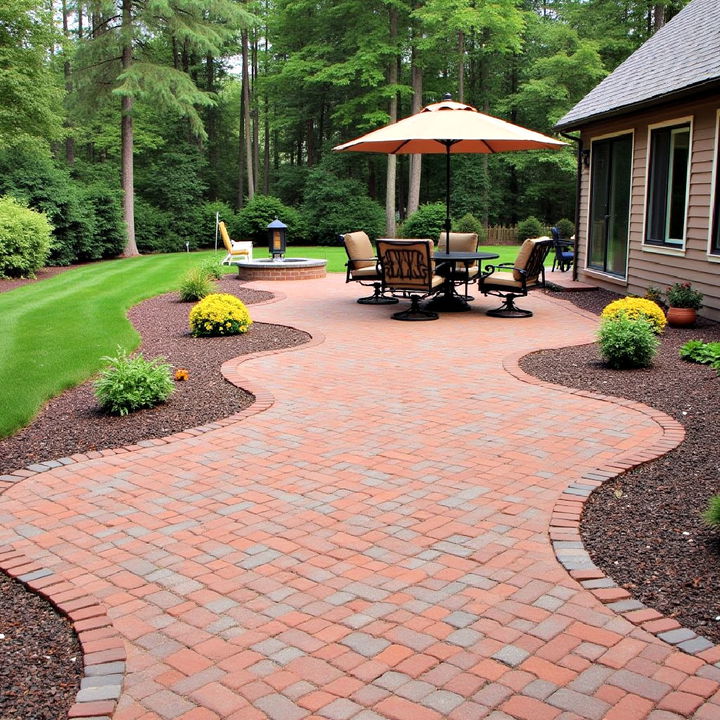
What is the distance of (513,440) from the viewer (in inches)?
211

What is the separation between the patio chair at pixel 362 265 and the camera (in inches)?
474

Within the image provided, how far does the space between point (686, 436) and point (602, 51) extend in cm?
3081

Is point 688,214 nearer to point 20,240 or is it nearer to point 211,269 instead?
point 211,269

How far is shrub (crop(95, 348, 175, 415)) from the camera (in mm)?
6000

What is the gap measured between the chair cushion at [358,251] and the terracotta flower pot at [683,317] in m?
4.64

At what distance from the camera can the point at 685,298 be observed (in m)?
9.53

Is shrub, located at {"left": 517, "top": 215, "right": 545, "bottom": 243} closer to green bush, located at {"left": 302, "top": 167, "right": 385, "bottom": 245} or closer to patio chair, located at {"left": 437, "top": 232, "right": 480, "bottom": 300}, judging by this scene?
green bush, located at {"left": 302, "top": 167, "right": 385, "bottom": 245}

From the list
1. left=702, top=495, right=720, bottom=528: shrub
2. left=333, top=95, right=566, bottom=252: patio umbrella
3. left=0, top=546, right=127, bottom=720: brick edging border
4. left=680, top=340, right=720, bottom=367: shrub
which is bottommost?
left=0, top=546, right=127, bottom=720: brick edging border

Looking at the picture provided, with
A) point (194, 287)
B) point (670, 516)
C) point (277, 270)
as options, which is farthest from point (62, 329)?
point (670, 516)

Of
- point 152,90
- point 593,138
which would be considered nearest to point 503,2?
point 152,90

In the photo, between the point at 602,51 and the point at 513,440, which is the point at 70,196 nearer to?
the point at 513,440

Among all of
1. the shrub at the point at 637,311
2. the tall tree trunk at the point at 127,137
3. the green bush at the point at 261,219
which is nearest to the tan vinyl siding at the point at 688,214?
the shrub at the point at 637,311

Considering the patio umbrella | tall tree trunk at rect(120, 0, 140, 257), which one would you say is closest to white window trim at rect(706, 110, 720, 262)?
the patio umbrella

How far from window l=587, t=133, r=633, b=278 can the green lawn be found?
22.0 ft
